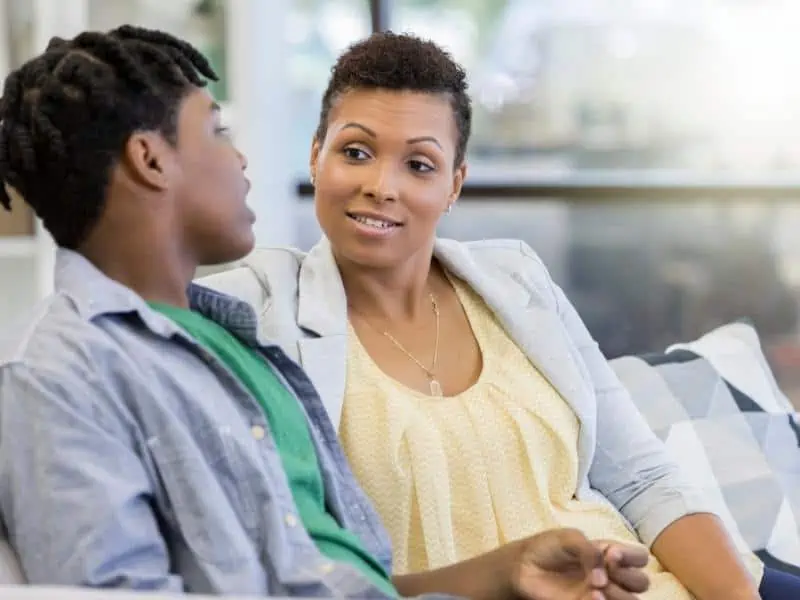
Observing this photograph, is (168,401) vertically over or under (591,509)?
over

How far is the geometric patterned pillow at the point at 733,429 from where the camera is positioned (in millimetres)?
1783

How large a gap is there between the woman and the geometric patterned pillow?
229 mm

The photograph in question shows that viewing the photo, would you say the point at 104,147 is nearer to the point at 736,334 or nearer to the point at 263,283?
the point at 263,283

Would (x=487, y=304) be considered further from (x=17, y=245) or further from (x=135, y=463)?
(x=17, y=245)

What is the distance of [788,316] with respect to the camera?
3.08m

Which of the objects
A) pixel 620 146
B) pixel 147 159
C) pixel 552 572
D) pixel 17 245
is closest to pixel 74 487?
pixel 147 159

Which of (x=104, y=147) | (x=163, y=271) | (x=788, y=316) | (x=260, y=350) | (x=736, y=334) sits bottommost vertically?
(x=788, y=316)

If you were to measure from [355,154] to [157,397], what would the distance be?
23.6 inches

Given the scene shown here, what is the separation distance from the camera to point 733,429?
6.19 ft

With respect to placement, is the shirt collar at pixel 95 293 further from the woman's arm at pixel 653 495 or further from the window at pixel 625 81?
the window at pixel 625 81

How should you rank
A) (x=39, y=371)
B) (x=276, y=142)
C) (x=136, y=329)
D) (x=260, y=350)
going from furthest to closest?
(x=276, y=142) → (x=260, y=350) → (x=136, y=329) → (x=39, y=371)

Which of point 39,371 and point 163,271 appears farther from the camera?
point 163,271

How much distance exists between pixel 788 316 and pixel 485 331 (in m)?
1.77

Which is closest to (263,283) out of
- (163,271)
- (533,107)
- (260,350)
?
Result: (260,350)
